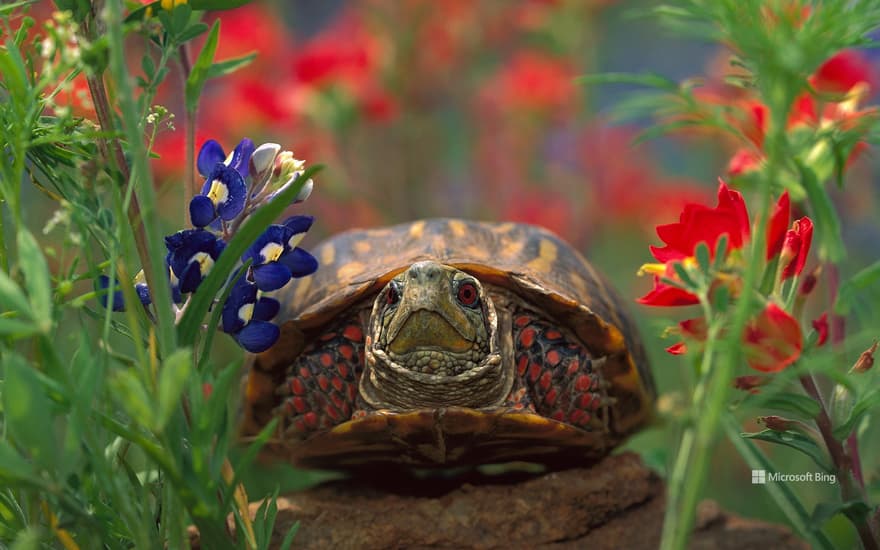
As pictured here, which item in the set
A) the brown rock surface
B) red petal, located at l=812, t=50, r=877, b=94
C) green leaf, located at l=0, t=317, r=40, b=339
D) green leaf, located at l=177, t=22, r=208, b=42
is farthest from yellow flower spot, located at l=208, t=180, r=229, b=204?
red petal, located at l=812, t=50, r=877, b=94

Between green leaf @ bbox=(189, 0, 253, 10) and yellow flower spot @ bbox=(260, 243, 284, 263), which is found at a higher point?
green leaf @ bbox=(189, 0, 253, 10)

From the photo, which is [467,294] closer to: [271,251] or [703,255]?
[271,251]

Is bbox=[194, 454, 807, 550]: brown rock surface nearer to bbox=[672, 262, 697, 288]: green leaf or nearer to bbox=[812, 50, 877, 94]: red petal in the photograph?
bbox=[672, 262, 697, 288]: green leaf

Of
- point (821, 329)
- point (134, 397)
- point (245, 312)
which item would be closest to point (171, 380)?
point (134, 397)

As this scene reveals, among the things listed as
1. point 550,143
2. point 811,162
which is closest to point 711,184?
point 550,143

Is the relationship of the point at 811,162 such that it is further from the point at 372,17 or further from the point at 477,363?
the point at 372,17

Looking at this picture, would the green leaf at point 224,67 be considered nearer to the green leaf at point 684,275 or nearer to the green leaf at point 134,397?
the green leaf at point 134,397
